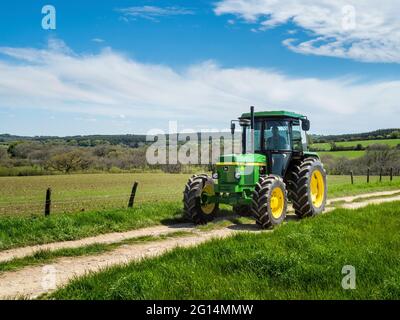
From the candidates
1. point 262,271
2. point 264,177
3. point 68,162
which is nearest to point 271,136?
point 264,177

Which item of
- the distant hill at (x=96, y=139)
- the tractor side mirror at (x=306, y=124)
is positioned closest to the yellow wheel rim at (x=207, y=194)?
the tractor side mirror at (x=306, y=124)

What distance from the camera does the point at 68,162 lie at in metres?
46.3

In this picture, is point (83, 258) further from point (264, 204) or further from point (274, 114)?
point (274, 114)

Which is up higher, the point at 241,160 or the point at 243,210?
the point at 241,160

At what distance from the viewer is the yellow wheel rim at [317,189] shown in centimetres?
1444

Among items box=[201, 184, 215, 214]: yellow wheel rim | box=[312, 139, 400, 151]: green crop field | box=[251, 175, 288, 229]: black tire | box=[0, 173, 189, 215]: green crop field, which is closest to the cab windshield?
box=[201, 184, 215, 214]: yellow wheel rim

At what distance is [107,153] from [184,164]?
38.3 ft

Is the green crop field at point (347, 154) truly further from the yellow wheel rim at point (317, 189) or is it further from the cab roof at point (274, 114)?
the cab roof at point (274, 114)

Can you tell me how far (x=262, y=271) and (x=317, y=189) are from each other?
8705 mm

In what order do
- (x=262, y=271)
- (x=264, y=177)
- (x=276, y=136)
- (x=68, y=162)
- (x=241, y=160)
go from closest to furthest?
1. (x=262, y=271)
2. (x=264, y=177)
3. (x=241, y=160)
4. (x=276, y=136)
5. (x=68, y=162)

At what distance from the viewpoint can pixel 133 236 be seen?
10.8m
